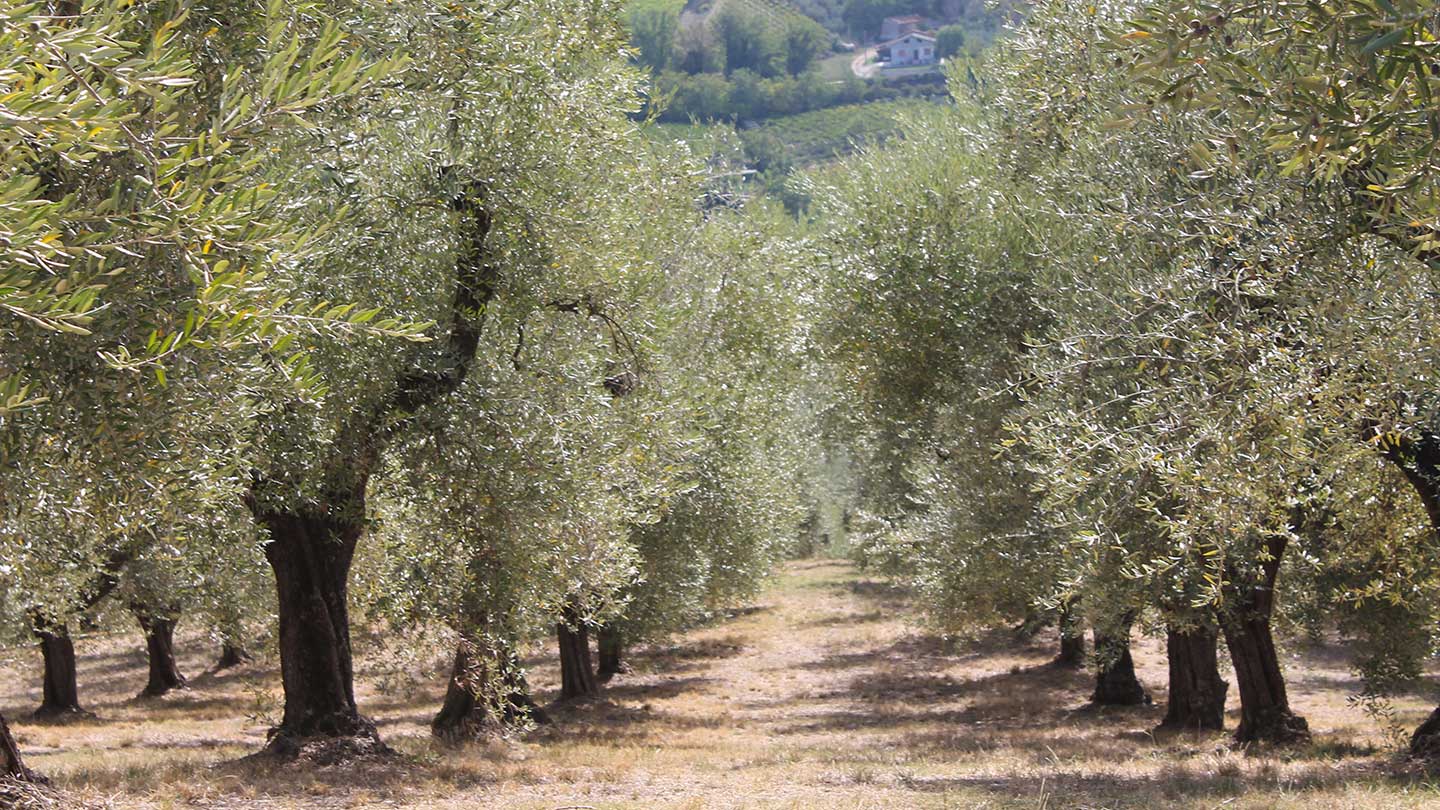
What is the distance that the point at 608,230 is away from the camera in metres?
13.7

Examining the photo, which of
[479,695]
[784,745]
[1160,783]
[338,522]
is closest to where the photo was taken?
[1160,783]

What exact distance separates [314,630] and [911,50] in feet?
511

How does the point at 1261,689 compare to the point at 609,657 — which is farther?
the point at 609,657

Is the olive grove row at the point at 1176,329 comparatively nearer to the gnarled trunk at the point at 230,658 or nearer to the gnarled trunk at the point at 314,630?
the gnarled trunk at the point at 314,630

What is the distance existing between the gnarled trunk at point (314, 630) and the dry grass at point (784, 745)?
26.0 inches

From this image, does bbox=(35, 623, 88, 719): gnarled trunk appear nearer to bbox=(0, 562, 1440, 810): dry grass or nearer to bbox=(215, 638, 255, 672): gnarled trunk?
bbox=(0, 562, 1440, 810): dry grass

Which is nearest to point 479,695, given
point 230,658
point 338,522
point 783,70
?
point 338,522

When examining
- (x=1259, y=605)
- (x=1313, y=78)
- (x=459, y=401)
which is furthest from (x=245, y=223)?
(x=1259, y=605)

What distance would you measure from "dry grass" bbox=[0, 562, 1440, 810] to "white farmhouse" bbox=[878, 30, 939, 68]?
415ft

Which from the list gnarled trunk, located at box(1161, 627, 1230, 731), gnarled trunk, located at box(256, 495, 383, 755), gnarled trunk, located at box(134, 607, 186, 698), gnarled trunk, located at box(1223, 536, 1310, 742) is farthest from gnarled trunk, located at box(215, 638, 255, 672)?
gnarled trunk, located at box(1223, 536, 1310, 742)

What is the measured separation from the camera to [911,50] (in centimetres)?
15862

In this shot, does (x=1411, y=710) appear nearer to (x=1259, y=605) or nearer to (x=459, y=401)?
(x=1259, y=605)

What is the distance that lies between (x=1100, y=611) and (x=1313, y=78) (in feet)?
32.1

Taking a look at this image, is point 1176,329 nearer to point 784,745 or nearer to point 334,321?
point 334,321
